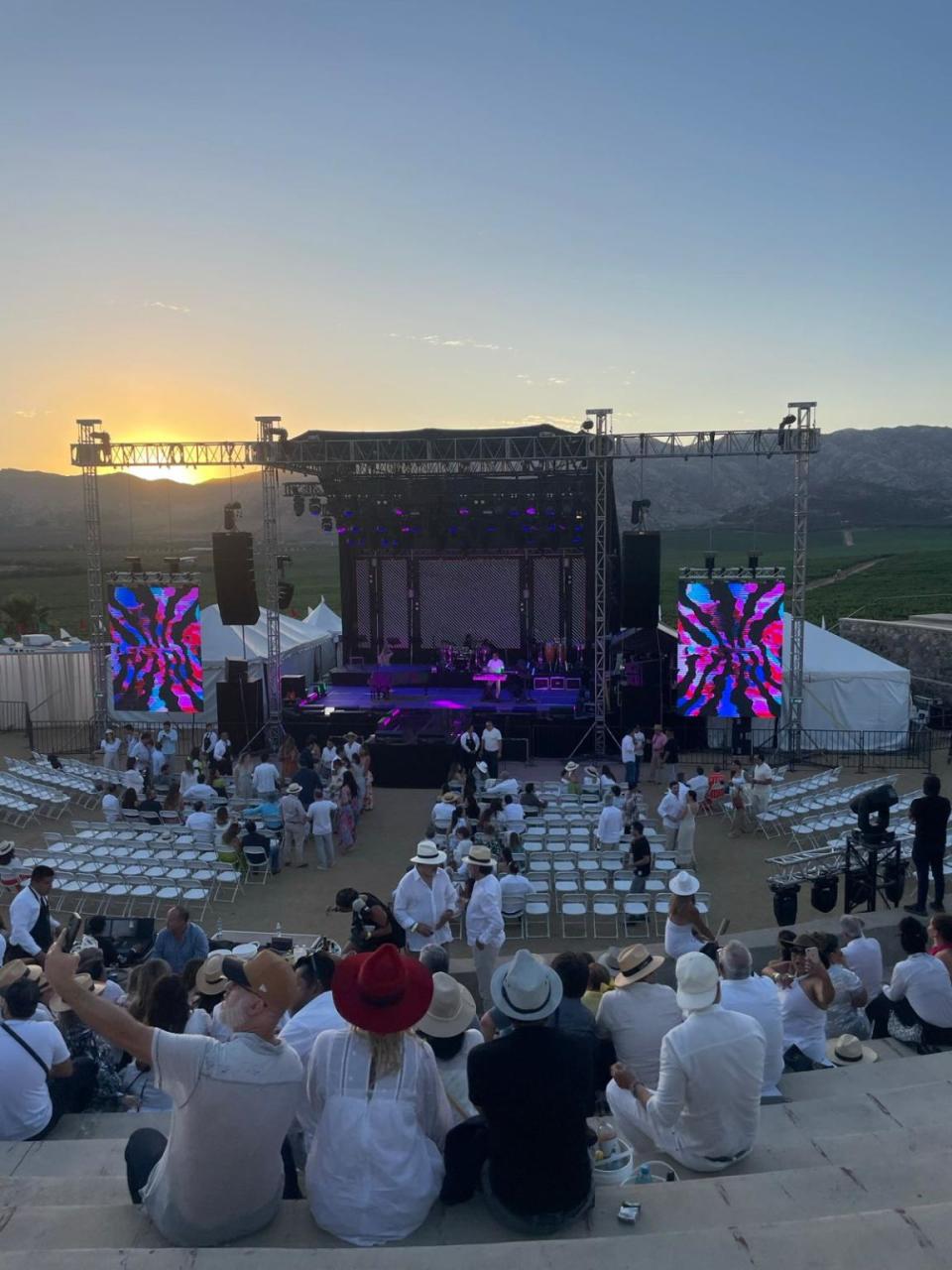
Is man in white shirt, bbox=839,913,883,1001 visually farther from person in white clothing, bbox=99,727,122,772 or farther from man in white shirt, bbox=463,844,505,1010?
person in white clothing, bbox=99,727,122,772

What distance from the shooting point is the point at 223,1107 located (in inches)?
102

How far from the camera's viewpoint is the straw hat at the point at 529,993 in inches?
111

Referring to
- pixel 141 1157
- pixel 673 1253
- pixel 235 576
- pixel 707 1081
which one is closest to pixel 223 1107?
pixel 141 1157

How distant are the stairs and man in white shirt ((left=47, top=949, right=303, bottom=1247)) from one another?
4.1 inches

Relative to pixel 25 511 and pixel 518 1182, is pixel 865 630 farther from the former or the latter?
pixel 25 511

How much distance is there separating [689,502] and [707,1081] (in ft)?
534

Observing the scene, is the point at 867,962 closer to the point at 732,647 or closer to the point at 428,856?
the point at 428,856

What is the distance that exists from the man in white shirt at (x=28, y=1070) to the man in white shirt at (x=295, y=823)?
7.94m

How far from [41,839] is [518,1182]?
1293cm

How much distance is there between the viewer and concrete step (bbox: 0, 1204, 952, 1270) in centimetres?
228

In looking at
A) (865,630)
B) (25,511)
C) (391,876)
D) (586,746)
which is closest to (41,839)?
(391,876)

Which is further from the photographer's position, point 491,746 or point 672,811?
point 491,746

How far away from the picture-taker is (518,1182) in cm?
268

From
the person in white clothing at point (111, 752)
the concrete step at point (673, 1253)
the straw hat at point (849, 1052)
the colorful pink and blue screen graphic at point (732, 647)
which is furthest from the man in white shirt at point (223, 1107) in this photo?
the colorful pink and blue screen graphic at point (732, 647)
